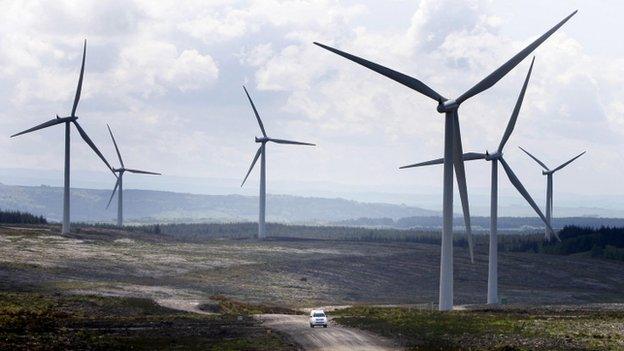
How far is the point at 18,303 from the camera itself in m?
78.8

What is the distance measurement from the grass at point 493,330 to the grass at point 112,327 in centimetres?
902

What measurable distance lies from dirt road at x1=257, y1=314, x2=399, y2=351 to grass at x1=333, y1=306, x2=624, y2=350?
5.43 ft

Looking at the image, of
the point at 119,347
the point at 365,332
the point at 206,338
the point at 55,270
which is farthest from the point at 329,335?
the point at 55,270

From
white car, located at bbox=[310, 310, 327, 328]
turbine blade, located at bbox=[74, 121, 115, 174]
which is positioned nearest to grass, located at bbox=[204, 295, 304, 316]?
white car, located at bbox=[310, 310, 327, 328]

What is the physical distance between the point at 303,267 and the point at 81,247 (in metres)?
33.0

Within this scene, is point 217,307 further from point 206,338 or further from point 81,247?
point 81,247

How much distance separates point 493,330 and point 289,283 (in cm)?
5932

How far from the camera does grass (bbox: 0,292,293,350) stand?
2293 inches

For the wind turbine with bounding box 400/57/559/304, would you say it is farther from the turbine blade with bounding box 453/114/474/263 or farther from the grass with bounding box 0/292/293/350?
the grass with bounding box 0/292/293/350

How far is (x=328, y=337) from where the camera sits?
212 feet

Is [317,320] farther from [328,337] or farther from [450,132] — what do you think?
[450,132]

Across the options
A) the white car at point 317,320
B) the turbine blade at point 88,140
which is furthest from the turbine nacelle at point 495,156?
the turbine blade at point 88,140

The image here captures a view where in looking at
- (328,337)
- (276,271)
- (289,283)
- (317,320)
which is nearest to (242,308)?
(317,320)

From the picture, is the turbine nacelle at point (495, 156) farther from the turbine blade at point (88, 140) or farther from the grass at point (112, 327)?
the turbine blade at point (88, 140)
